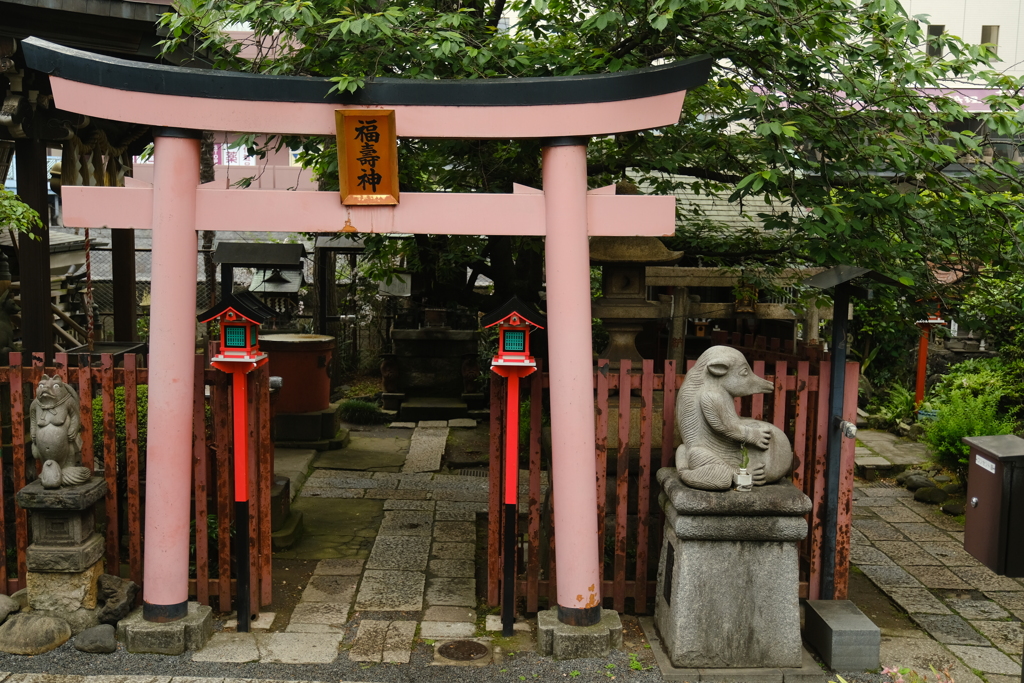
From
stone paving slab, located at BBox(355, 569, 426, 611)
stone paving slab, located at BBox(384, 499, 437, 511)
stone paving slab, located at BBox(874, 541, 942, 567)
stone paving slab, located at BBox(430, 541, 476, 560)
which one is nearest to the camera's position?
stone paving slab, located at BBox(355, 569, 426, 611)

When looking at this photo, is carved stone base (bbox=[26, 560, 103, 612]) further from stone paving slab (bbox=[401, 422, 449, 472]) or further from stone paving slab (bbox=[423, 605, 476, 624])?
stone paving slab (bbox=[401, 422, 449, 472])

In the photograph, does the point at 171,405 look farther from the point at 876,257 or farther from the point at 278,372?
the point at 278,372

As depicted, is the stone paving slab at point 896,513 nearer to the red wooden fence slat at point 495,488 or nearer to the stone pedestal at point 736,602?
the stone pedestal at point 736,602

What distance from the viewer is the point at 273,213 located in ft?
17.7

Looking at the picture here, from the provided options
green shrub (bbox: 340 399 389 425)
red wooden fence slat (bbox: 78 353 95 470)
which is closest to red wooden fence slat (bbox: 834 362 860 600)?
red wooden fence slat (bbox: 78 353 95 470)

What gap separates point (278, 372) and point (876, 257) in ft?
24.7

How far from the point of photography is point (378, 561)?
701 cm

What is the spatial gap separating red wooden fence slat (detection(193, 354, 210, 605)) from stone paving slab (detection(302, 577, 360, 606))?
784 millimetres

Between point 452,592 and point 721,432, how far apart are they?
2459 mm

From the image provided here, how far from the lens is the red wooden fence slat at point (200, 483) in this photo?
5.72 metres

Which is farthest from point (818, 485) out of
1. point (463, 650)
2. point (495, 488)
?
point (463, 650)

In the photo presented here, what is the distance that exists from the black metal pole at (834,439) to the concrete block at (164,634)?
13.6ft

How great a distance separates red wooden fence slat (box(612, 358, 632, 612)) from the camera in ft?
18.9

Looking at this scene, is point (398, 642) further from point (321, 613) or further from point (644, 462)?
point (644, 462)
